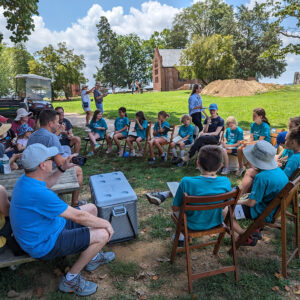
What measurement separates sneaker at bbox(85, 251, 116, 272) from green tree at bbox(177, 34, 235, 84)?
2958cm

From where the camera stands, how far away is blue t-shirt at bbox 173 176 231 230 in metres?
2.52

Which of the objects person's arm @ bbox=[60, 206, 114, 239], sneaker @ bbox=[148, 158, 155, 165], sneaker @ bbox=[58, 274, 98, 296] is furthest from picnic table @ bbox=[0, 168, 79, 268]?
sneaker @ bbox=[148, 158, 155, 165]

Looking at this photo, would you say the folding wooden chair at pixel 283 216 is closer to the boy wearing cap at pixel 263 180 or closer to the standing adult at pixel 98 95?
the boy wearing cap at pixel 263 180

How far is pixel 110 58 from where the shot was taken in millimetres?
61094

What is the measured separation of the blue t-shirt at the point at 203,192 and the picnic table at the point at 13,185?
4.47 ft

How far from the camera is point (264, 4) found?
11656mm

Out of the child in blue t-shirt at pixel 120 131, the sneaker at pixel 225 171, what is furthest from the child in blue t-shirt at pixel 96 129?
the sneaker at pixel 225 171

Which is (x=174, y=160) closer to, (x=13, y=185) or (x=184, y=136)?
(x=184, y=136)

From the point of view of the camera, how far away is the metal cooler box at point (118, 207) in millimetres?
3188

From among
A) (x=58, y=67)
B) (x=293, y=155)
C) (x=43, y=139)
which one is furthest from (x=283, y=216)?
(x=58, y=67)

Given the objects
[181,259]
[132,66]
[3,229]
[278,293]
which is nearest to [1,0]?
[3,229]

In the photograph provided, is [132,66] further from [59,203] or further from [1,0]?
[59,203]

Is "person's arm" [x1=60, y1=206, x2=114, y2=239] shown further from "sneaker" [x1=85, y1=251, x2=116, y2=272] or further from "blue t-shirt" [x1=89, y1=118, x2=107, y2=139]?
"blue t-shirt" [x1=89, y1=118, x2=107, y2=139]

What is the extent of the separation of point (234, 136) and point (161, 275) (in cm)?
405
